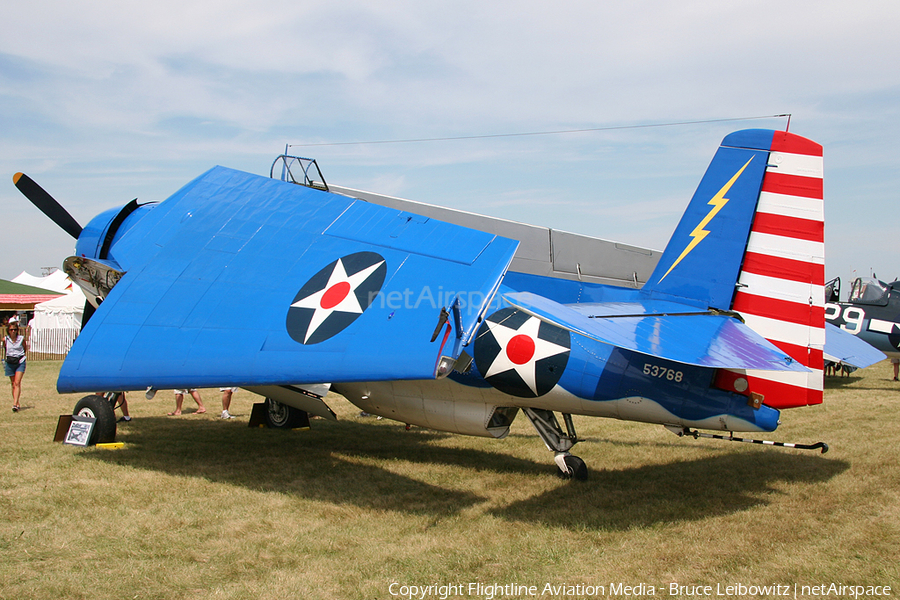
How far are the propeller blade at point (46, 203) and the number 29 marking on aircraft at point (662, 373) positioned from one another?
875cm

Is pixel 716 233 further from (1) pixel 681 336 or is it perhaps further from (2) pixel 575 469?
(2) pixel 575 469

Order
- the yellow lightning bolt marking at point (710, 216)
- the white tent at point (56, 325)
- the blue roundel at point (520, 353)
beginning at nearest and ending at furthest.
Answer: the blue roundel at point (520, 353), the yellow lightning bolt marking at point (710, 216), the white tent at point (56, 325)

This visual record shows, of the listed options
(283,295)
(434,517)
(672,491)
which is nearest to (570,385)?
(672,491)

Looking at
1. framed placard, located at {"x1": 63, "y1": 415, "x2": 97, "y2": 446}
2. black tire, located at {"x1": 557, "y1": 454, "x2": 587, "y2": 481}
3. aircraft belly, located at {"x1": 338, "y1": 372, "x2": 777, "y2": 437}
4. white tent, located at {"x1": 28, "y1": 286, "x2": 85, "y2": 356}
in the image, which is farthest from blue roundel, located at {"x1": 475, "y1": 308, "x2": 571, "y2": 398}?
white tent, located at {"x1": 28, "y1": 286, "x2": 85, "y2": 356}

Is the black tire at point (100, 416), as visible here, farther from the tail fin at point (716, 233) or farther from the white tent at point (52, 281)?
the white tent at point (52, 281)

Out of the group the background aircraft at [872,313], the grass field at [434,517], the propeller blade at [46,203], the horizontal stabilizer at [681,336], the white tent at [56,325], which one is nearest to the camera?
the grass field at [434,517]

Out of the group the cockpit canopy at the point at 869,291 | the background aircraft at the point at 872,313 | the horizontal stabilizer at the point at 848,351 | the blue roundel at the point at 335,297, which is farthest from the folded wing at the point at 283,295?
the cockpit canopy at the point at 869,291

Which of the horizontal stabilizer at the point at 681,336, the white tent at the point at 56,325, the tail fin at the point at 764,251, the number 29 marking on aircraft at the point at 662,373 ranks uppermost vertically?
the tail fin at the point at 764,251

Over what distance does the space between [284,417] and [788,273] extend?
8.04 m

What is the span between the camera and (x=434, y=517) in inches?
248

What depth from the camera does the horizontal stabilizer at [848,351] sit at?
980cm

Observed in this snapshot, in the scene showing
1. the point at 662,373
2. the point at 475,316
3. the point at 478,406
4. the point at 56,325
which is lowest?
the point at 56,325

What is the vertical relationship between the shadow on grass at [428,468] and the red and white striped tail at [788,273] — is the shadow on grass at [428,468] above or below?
below

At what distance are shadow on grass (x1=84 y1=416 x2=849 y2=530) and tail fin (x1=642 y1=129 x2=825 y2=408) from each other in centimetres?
148
